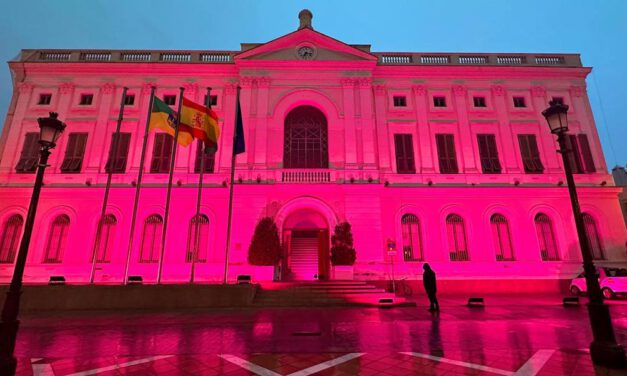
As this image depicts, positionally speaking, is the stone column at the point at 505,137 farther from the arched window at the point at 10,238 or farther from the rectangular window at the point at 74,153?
the arched window at the point at 10,238

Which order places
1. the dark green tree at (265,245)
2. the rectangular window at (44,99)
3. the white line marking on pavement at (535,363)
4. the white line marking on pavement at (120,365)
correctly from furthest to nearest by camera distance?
the rectangular window at (44,99) → the dark green tree at (265,245) → the white line marking on pavement at (120,365) → the white line marking on pavement at (535,363)

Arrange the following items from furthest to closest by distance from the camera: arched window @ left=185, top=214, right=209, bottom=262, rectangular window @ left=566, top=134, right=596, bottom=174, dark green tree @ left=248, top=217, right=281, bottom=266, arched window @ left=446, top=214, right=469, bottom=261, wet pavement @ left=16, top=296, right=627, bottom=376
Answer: rectangular window @ left=566, top=134, right=596, bottom=174, arched window @ left=446, top=214, right=469, bottom=261, arched window @ left=185, top=214, right=209, bottom=262, dark green tree @ left=248, top=217, right=281, bottom=266, wet pavement @ left=16, top=296, right=627, bottom=376

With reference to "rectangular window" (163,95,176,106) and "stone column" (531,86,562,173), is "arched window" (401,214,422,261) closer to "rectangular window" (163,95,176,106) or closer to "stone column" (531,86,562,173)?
"stone column" (531,86,562,173)

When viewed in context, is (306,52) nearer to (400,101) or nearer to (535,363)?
(400,101)

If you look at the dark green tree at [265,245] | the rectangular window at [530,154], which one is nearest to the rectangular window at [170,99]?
the dark green tree at [265,245]

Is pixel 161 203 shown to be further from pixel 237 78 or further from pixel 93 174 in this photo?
pixel 237 78

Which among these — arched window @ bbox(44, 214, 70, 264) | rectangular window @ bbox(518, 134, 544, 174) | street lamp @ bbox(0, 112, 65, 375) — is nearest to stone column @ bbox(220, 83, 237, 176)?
arched window @ bbox(44, 214, 70, 264)

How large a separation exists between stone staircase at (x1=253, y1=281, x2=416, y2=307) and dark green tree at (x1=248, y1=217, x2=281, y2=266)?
1.45 metres

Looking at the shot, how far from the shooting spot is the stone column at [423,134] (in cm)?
1962

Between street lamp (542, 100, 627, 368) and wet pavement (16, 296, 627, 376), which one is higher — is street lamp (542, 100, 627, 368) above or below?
above

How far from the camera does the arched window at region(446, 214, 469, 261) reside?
18203 mm

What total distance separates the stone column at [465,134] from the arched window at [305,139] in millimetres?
9264

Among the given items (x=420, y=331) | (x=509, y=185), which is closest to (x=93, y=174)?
(x=420, y=331)

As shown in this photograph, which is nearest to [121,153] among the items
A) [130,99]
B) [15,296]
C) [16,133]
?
[130,99]
